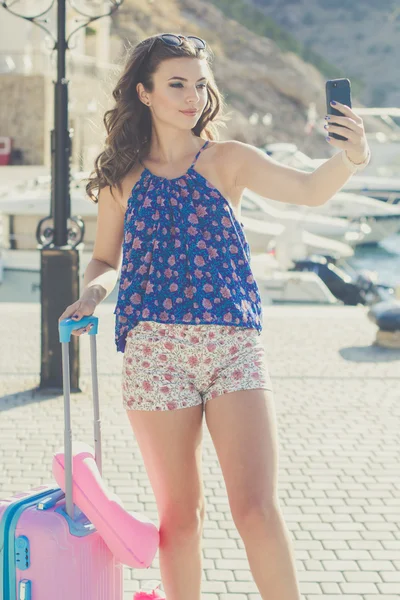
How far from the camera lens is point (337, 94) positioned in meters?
2.80

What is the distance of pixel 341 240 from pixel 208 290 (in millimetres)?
25008

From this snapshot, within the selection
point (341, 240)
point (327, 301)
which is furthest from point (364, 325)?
point (341, 240)

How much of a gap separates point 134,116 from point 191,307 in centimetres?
69

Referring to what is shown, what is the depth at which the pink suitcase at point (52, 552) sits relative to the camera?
274 cm

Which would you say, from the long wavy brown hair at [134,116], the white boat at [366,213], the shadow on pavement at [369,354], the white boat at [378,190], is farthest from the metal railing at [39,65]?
the long wavy brown hair at [134,116]

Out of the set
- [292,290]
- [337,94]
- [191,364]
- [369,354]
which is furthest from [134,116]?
[292,290]

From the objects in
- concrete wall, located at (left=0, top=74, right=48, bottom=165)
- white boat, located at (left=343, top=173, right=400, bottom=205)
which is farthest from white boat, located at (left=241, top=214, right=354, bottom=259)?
concrete wall, located at (left=0, top=74, right=48, bottom=165)

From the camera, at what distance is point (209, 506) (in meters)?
4.65

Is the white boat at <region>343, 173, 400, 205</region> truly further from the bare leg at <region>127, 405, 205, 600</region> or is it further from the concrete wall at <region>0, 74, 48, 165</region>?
the bare leg at <region>127, 405, 205, 600</region>

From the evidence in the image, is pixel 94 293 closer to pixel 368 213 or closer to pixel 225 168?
pixel 225 168

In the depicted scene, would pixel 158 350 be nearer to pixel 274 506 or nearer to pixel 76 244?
pixel 274 506

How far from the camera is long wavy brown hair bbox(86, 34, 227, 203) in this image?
9.75ft

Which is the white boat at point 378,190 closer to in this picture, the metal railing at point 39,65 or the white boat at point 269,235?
the metal railing at point 39,65

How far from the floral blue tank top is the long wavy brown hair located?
0.15 meters
